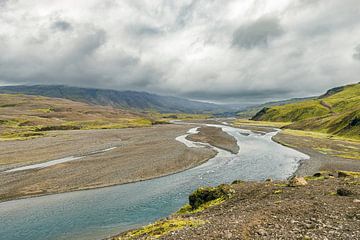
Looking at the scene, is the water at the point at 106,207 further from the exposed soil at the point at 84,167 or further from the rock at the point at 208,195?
the exposed soil at the point at 84,167

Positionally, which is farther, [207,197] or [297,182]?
[207,197]

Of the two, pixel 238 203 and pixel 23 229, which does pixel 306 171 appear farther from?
pixel 23 229

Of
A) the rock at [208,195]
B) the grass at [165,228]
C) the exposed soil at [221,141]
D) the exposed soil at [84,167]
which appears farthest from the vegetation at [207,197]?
the exposed soil at [221,141]

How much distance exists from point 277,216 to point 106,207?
29.1m

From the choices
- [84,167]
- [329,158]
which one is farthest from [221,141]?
[84,167]

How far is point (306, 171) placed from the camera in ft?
227

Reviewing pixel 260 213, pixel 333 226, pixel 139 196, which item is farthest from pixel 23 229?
pixel 333 226

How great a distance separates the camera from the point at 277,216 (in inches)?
1045

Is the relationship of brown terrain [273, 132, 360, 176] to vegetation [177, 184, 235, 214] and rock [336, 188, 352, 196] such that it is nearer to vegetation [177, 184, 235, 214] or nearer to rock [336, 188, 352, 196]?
vegetation [177, 184, 235, 214]

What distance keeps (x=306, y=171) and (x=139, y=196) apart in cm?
4192

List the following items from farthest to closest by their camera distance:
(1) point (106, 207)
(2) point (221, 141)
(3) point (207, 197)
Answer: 1. (2) point (221, 141)
2. (1) point (106, 207)
3. (3) point (207, 197)

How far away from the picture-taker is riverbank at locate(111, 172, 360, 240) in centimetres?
2280

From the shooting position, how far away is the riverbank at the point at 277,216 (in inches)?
898

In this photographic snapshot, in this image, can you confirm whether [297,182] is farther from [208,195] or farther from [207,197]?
[207,197]
